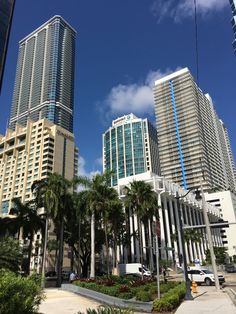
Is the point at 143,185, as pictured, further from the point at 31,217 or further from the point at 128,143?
the point at 128,143

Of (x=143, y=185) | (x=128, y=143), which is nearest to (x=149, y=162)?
(x=128, y=143)

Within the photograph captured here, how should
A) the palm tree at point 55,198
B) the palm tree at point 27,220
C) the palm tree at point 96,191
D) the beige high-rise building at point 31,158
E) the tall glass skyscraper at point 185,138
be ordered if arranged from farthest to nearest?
the tall glass skyscraper at point 185,138 < the beige high-rise building at point 31,158 < the palm tree at point 27,220 < the palm tree at point 96,191 < the palm tree at point 55,198

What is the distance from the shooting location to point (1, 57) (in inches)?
3214

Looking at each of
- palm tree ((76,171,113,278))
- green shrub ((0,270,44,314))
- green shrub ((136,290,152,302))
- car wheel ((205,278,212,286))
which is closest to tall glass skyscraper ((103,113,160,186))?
palm tree ((76,171,113,278))

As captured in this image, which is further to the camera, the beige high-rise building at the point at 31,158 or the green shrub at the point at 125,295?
the beige high-rise building at the point at 31,158

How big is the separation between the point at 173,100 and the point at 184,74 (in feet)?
57.7

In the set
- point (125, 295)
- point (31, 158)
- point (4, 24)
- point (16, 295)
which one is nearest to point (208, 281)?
point (125, 295)

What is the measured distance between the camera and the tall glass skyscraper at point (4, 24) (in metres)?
82.3

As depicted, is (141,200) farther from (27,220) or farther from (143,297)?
(143,297)

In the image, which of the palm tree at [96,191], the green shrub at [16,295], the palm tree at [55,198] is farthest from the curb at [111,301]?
the palm tree at [96,191]

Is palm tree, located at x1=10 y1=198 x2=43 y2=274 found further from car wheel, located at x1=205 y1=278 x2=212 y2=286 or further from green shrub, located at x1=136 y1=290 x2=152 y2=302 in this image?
green shrub, located at x1=136 y1=290 x2=152 y2=302

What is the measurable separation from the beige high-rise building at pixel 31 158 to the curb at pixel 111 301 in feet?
335

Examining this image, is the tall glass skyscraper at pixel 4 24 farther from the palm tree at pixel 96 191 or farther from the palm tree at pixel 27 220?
the palm tree at pixel 96 191

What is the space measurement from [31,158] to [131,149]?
71652mm
